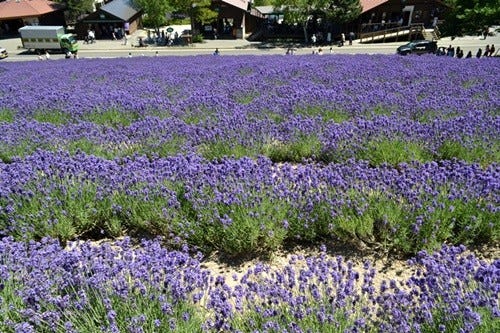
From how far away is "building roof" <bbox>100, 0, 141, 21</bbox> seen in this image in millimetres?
37156

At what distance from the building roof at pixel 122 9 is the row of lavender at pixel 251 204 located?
37.2m

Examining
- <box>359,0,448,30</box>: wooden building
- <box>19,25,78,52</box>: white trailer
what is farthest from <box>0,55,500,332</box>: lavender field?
<box>359,0,448,30</box>: wooden building

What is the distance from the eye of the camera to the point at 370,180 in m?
3.80

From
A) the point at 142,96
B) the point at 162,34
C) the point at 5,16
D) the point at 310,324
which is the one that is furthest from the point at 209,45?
the point at 310,324

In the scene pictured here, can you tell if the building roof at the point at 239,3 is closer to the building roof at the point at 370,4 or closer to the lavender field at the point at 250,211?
the building roof at the point at 370,4

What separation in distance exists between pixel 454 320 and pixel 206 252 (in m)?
2.13

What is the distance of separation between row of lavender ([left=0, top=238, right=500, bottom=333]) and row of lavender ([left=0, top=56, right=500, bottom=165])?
266 centimetres

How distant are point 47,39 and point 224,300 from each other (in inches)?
1385

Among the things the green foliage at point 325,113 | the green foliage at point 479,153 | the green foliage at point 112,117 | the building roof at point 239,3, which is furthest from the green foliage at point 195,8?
the green foliage at point 479,153

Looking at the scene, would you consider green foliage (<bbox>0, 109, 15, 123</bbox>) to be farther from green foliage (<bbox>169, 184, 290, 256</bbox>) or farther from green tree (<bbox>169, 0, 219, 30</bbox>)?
green tree (<bbox>169, 0, 219, 30</bbox>)

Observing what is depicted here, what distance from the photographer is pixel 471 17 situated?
18.7m

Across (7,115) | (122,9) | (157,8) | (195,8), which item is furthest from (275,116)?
(122,9)

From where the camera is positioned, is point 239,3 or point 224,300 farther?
point 239,3

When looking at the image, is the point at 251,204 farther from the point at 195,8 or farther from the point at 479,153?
the point at 195,8
